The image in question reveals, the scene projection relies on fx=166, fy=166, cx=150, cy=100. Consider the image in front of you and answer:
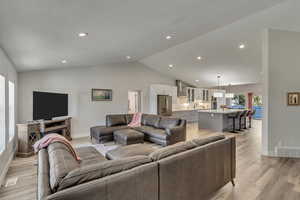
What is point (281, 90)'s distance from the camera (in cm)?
407

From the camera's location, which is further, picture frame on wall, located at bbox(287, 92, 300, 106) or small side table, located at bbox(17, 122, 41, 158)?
small side table, located at bbox(17, 122, 41, 158)

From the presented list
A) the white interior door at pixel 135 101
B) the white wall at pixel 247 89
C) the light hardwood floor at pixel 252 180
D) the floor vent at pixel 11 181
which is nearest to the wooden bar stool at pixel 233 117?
the light hardwood floor at pixel 252 180

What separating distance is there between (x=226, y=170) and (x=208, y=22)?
293cm

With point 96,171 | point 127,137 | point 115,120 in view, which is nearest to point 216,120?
point 115,120

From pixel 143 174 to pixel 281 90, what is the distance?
14.0 ft

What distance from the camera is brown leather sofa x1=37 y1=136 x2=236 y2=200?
1217 mm

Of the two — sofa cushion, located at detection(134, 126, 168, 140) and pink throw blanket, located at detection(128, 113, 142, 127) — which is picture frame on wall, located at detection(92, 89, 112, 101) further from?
sofa cushion, located at detection(134, 126, 168, 140)

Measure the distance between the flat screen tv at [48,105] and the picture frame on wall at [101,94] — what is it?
1149mm

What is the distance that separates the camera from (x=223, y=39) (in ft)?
16.8

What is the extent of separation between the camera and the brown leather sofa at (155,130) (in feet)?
16.0

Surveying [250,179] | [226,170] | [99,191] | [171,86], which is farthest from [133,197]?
[171,86]

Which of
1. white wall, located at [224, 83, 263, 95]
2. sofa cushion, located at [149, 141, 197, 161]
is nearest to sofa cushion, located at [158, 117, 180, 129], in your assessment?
sofa cushion, located at [149, 141, 197, 161]

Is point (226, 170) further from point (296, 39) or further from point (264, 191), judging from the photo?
point (296, 39)

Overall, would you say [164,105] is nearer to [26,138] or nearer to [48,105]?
[48,105]
